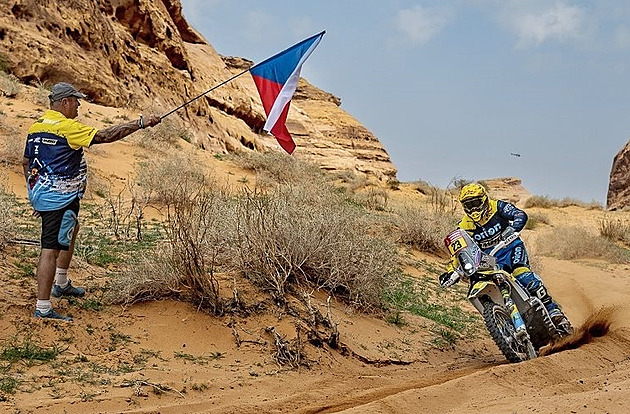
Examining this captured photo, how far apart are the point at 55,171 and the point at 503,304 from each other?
3701 millimetres

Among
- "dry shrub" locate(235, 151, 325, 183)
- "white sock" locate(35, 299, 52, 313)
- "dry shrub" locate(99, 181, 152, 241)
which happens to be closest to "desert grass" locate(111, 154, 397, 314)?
"white sock" locate(35, 299, 52, 313)

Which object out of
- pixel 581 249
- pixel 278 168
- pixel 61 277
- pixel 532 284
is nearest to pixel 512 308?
pixel 532 284

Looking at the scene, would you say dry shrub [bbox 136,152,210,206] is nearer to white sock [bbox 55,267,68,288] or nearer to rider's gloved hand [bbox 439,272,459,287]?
white sock [bbox 55,267,68,288]

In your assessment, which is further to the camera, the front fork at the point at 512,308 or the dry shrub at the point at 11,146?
the dry shrub at the point at 11,146

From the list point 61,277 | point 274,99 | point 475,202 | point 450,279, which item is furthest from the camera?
point 274,99

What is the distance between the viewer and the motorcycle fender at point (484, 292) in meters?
5.10

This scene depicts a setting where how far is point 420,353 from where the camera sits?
610 cm

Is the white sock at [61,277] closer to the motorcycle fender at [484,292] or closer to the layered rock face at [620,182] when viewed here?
the motorcycle fender at [484,292]

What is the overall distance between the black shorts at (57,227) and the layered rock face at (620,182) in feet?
101

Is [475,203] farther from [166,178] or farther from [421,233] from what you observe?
[166,178]

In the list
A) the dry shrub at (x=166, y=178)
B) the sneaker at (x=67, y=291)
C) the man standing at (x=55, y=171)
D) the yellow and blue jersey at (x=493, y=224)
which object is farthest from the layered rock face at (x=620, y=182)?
the man standing at (x=55, y=171)

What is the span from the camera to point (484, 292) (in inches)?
203

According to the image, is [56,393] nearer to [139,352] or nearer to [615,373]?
[139,352]

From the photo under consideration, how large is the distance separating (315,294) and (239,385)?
93.0 inches
